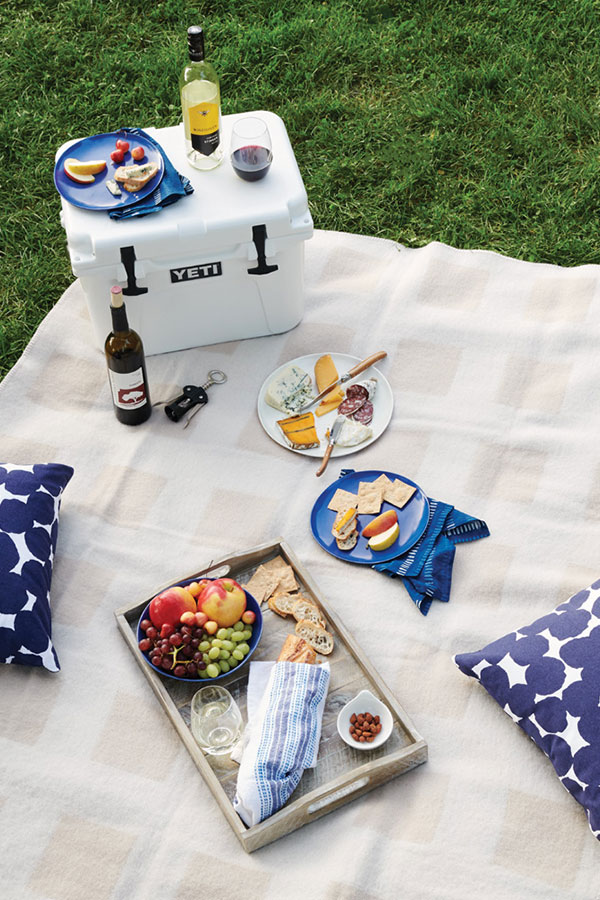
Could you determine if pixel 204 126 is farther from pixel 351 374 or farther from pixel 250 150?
pixel 351 374

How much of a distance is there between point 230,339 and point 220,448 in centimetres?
41

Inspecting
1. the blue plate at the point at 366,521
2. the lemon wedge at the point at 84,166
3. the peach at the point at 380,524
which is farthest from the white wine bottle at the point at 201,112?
the peach at the point at 380,524

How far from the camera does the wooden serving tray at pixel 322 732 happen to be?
2012mm

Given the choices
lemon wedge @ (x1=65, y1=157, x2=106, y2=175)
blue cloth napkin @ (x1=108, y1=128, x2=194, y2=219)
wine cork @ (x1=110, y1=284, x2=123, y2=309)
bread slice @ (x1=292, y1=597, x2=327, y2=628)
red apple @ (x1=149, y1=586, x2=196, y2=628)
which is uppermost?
lemon wedge @ (x1=65, y1=157, x2=106, y2=175)

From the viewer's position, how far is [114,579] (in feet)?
8.04

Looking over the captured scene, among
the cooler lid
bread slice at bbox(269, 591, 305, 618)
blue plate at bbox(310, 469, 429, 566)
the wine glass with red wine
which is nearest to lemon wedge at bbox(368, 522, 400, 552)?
blue plate at bbox(310, 469, 429, 566)

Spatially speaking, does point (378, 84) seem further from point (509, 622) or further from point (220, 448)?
point (509, 622)

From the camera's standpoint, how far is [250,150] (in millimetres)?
2725

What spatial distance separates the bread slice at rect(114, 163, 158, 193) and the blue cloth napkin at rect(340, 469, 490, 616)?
113 cm

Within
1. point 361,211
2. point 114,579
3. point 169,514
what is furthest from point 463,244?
point 114,579

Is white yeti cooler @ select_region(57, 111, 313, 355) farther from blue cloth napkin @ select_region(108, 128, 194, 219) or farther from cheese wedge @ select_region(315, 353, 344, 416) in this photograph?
cheese wedge @ select_region(315, 353, 344, 416)

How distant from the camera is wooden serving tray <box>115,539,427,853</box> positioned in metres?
2.01

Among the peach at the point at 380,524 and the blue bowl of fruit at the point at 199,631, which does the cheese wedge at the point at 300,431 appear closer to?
the peach at the point at 380,524

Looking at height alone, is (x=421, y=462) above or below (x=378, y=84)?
below
